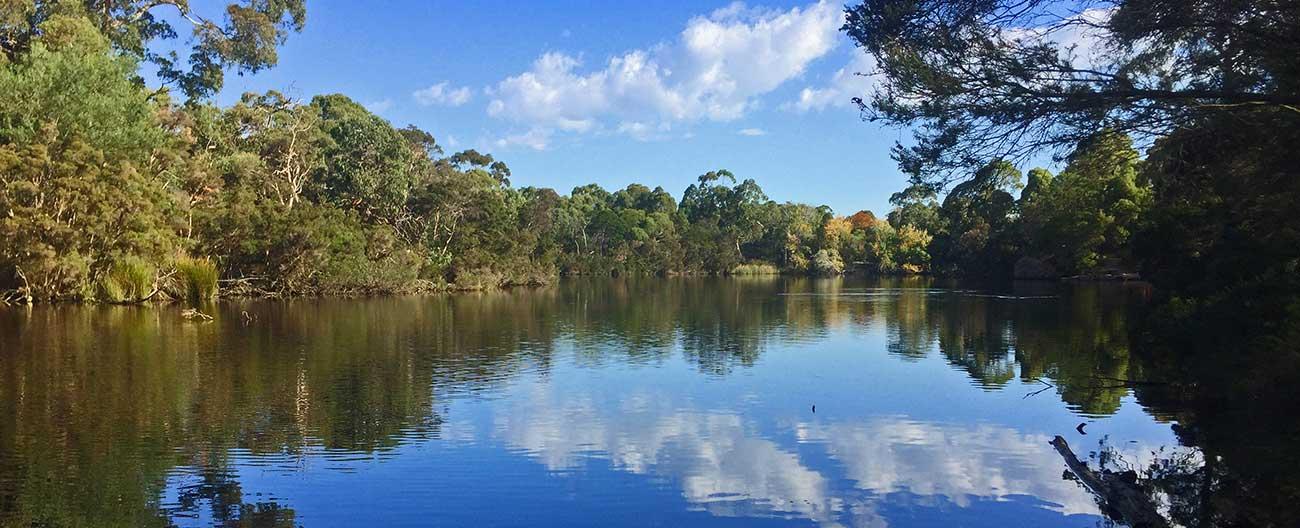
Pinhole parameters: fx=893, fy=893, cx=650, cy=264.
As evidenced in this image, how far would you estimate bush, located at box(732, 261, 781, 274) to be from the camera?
92.6 meters

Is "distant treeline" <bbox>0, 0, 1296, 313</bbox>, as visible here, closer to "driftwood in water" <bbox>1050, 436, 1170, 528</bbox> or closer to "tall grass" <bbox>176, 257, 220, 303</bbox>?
"tall grass" <bbox>176, 257, 220, 303</bbox>

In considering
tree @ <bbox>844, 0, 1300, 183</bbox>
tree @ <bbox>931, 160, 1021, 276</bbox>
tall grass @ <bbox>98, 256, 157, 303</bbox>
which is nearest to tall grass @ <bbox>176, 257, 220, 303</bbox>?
tall grass @ <bbox>98, 256, 157, 303</bbox>

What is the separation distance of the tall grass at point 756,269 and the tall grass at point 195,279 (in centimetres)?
6459

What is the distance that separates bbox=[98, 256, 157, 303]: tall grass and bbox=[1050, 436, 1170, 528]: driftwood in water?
29889mm

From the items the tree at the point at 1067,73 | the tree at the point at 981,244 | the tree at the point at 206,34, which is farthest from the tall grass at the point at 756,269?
the tree at the point at 1067,73

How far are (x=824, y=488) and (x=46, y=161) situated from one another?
26.7 m

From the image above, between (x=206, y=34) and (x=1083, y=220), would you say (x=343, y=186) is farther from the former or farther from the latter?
(x=1083, y=220)

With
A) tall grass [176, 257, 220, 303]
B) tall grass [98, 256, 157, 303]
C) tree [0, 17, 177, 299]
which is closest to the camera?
tree [0, 17, 177, 299]

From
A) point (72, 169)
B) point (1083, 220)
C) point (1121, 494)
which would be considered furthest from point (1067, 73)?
point (1083, 220)

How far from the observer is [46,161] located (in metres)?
26.4

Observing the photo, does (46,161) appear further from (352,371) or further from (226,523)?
(226,523)

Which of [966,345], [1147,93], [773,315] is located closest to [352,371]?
[1147,93]

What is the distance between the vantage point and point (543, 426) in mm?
11992

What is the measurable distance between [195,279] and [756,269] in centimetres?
6792
